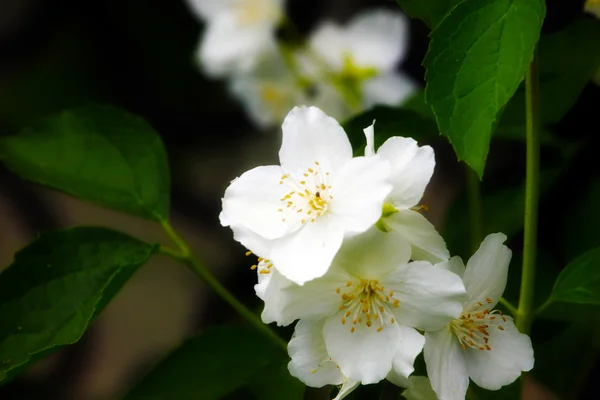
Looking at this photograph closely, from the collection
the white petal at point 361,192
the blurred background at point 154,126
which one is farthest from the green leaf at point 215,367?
the blurred background at point 154,126

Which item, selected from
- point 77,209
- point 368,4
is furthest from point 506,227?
point 77,209

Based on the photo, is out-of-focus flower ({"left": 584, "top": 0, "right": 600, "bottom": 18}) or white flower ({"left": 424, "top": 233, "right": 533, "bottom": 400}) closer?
white flower ({"left": 424, "top": 233, "right": 533, "bottom": 400})

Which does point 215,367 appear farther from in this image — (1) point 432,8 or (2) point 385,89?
(2) point 385,89

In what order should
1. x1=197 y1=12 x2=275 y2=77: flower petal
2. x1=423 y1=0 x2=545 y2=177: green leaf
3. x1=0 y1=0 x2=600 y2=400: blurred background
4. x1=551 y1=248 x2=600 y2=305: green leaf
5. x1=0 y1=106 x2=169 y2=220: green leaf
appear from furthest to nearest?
1. x1=0 y1=0 x2=600 y2=400: blurred background
2. x1=197 y1=12 x2=275 y2=77: flower petal
3. x1=0 y1=106 x2=169 y2=220: green leaf
4. x1=551 y1=248 x2=600 y2=305: green leaf
5. x1=423 y1=0 x2=545 y2=177: green leaf

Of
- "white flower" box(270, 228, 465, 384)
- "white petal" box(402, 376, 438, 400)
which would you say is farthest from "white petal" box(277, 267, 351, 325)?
"white petal" box(402, 376, 438, 400)

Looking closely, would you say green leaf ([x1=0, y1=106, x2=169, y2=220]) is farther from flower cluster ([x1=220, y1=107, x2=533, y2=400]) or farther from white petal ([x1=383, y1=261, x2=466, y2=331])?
white petal ([x1=383, y1=261, x2=466, y2=331])

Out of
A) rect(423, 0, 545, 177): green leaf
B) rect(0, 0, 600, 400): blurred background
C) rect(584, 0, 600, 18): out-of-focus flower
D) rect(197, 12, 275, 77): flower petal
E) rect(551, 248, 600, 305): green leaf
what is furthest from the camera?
rect(0, 0, 600, 400): blurred background

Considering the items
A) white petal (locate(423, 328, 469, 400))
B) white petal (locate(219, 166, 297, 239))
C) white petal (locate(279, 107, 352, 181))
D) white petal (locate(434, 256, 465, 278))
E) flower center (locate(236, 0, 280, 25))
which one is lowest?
white petal (locate(423, 328, 469, 400))

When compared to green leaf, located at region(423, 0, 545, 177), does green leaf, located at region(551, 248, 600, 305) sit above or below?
below
